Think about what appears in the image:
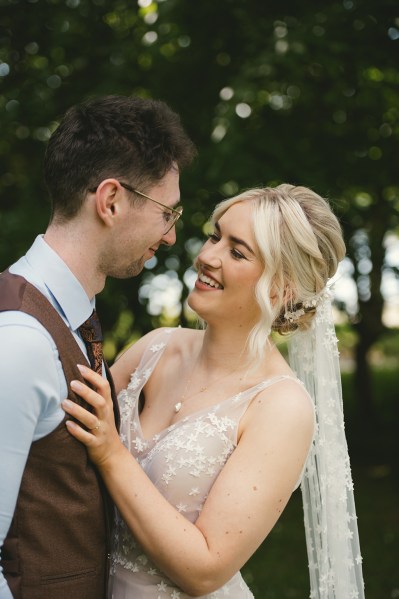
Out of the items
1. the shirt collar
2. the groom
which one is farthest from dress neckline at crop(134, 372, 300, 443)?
the shirt collar

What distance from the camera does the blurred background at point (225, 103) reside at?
5.09 meters

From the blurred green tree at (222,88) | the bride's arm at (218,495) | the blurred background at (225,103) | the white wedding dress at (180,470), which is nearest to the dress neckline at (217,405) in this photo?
the white wedding dress at (180,470)

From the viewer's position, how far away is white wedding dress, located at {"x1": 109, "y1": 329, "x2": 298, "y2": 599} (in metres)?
2.58

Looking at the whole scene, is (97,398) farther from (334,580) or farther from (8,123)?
(8,123)

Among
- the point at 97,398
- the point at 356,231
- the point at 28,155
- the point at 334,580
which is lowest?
the point at 356,231

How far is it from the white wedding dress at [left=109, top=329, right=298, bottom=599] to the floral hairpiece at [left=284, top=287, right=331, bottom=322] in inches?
15.8

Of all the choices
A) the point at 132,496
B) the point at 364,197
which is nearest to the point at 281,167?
the point at 364,197

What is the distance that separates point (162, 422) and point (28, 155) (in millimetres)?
4134

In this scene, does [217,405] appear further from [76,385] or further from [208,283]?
[76,385]

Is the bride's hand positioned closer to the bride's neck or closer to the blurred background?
the bride's neck

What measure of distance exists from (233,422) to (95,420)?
66cm

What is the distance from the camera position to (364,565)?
6488mm

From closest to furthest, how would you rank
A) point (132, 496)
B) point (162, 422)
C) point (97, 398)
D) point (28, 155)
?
point (97, 398) < point (132, 496) < point (162, 422) < point (28, 155)

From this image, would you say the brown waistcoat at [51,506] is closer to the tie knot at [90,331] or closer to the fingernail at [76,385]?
the fingernail at [76,385]
